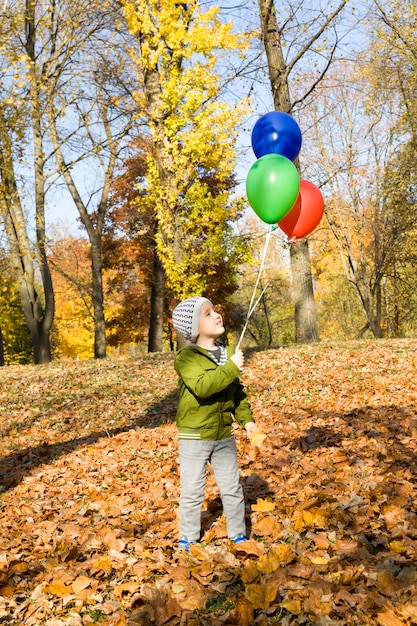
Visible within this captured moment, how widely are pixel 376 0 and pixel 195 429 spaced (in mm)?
17619

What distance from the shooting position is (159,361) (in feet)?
47.3

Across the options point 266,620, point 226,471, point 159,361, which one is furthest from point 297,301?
point 266,620

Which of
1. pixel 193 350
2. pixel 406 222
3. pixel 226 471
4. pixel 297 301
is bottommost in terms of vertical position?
pixel 226 471

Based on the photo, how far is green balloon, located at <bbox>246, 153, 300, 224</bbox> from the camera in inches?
193

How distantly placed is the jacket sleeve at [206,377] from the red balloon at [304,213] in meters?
2.51

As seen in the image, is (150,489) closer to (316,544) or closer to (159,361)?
(316,544)

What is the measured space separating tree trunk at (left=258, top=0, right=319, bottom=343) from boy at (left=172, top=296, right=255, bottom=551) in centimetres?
1042

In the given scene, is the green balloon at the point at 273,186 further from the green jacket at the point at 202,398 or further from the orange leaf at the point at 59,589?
the orange leaf at the point at 59,589

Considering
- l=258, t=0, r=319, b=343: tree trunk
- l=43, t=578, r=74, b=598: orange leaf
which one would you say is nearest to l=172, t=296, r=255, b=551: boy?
l=43, t=578, r=74, b=598: orange leaf

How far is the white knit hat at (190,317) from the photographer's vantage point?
12.4ft

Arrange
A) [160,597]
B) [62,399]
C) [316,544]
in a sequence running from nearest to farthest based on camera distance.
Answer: [160,597]
[316,544]
[62,399]

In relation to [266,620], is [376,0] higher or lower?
higher

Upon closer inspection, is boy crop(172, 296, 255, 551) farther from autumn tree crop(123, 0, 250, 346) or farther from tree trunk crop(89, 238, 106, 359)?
tree trunk crop(89, 238, 106, 359)

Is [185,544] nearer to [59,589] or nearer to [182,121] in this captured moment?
[59,589]
